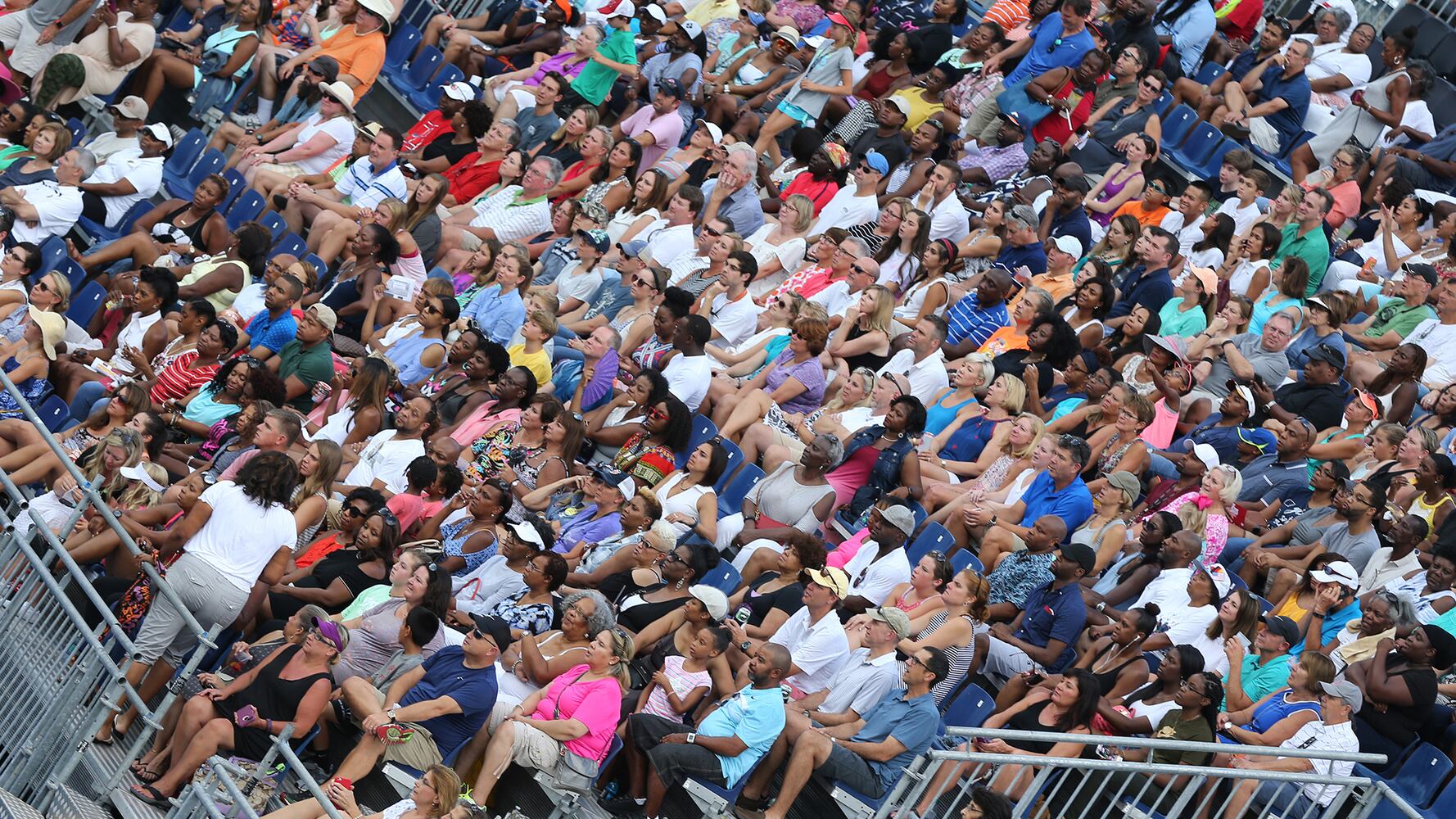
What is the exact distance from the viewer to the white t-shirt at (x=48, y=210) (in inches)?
543

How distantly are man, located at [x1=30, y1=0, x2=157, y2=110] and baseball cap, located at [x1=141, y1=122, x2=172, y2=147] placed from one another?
0.28 metres

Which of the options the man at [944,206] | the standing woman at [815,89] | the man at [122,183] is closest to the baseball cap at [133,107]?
the man at [122,183]

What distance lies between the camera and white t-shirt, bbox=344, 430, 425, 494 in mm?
12312

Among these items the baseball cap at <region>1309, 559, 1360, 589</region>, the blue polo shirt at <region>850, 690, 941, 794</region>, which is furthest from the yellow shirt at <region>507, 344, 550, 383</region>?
the baseball cap at <region>1309, 559, 1360, 589</region>

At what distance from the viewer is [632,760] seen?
10516mm

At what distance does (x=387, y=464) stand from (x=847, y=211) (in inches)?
188

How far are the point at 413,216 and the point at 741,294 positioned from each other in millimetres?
2500

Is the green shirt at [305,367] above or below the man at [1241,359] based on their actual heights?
below

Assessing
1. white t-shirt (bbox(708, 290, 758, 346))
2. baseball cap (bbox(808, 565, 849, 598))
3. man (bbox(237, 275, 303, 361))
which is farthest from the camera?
white t-shirt (bbox(708, 290, 758, 346))

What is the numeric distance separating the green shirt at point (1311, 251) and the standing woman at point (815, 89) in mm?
3827

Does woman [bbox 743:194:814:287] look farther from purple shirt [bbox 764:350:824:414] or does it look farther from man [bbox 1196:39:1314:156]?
man [bbox 1196:39:1314:156]

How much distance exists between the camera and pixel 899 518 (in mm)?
12148

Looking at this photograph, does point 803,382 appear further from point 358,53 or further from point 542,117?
point 358,53

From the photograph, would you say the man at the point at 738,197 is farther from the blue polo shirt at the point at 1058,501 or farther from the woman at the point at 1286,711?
the woman at the point at 1286,711
